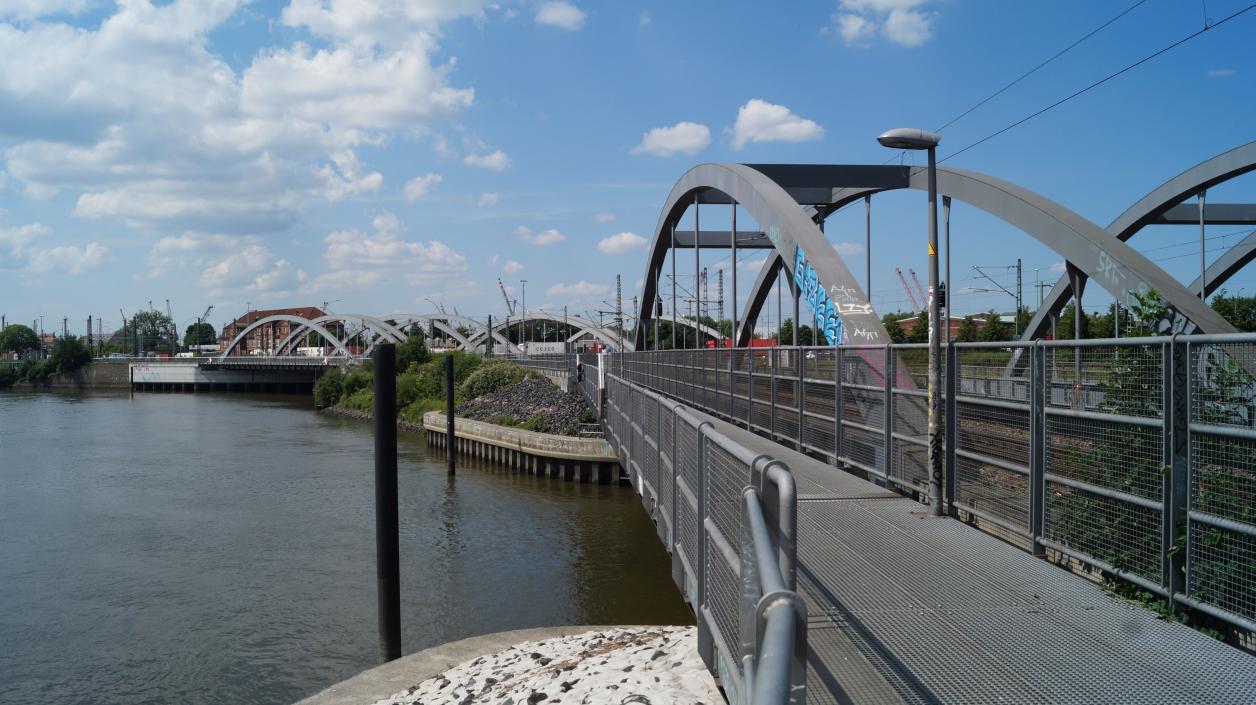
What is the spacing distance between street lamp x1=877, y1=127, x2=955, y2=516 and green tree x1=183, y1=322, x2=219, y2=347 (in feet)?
571

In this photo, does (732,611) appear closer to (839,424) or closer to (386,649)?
(839,424)

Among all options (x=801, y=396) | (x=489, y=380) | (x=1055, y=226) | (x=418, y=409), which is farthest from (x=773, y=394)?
(x=418, y=409)

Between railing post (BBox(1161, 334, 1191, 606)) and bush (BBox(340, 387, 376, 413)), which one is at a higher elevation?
railing post (BBox(1161, 334, 1191, 606))

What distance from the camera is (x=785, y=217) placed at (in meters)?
18.8

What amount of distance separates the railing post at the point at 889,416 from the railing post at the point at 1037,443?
2.68 meters

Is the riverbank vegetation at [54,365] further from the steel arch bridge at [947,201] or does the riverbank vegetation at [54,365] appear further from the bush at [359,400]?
the steel arch bridge at [947,201]

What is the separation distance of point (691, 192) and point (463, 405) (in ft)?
63.9

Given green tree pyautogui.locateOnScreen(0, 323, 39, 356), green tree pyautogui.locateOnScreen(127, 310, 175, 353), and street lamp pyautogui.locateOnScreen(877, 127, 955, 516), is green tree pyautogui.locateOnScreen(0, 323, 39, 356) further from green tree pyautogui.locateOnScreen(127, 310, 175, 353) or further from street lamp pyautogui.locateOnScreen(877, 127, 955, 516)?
street lamp pyautogui.locateOnScreen(877, 127, 955, 516)

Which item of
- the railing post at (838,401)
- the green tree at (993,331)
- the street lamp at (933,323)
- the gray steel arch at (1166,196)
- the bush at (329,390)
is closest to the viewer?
the street lamp at (933,323)

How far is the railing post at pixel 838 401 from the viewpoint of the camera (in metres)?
10.2

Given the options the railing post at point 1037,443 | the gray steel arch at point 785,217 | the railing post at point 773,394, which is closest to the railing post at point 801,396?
the railing post at point 773,394

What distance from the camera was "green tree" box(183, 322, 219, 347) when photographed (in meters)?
170

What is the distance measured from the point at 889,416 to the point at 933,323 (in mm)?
1307

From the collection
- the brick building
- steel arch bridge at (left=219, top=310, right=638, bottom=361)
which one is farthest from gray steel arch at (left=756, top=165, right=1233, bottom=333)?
the brick building
